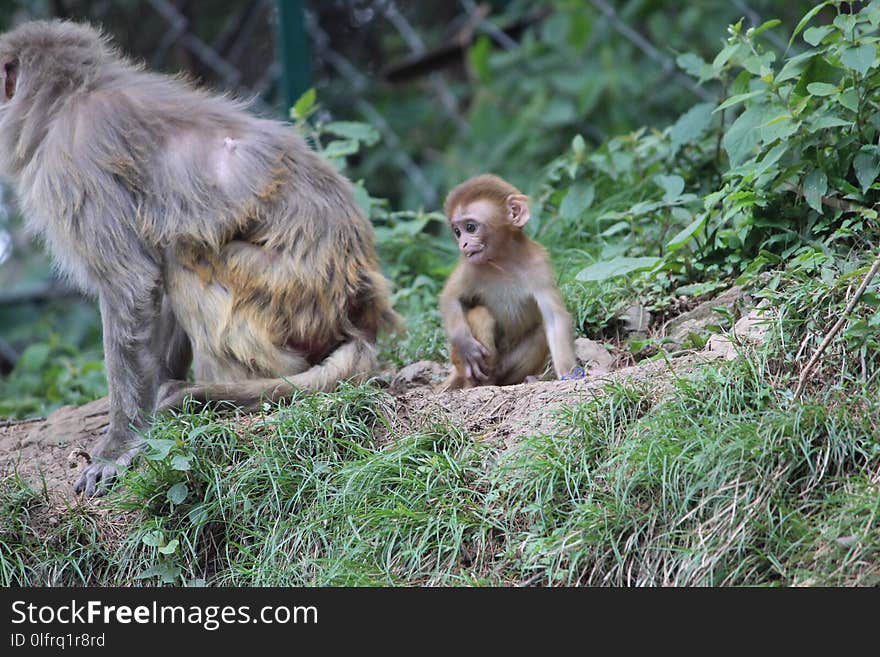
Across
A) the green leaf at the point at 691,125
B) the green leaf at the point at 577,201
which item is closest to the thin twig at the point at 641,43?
the green leaf at the point at 691,125

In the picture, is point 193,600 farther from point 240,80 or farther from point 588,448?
point 240,80

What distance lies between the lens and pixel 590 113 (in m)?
9.35

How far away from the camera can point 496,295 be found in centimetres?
539

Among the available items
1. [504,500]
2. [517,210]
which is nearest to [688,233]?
[517,210]

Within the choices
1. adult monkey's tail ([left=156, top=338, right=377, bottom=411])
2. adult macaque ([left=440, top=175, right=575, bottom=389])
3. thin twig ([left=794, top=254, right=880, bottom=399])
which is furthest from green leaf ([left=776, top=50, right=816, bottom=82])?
adult monkey's tail ([left=156, top=338, right=377, bottom=411])

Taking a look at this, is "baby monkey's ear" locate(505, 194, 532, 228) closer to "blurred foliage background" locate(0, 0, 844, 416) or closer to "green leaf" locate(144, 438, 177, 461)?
"blurred foliage background" locate(0, 0, 844, 416)

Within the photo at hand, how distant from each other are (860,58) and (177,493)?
130 inches

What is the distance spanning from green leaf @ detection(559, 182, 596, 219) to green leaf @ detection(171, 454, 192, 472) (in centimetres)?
283

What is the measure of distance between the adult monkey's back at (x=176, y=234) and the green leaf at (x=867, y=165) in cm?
222

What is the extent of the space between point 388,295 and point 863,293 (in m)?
2.18

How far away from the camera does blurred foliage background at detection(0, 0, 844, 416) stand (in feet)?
21.9

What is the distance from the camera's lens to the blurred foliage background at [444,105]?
668 centimetres

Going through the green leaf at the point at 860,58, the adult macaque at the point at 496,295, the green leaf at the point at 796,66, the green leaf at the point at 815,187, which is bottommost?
the adult macaque at the point at 496,295

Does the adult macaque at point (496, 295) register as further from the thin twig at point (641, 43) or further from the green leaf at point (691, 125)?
the thin twig at point (641, 43)
